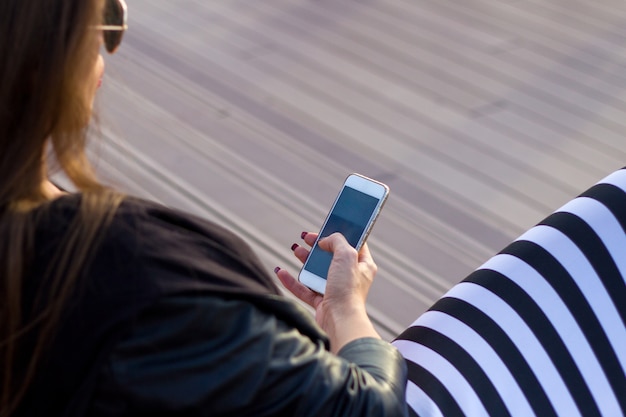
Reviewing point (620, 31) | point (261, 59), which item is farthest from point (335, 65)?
point (620, 31)

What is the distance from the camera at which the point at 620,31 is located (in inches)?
151

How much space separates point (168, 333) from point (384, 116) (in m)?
2.47

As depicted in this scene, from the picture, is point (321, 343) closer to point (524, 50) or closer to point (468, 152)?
point (468, 152)

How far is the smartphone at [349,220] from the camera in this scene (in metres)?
1.42

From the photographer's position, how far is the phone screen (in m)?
1.43

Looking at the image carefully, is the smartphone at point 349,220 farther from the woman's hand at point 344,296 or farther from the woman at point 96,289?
the woman at point 96,289

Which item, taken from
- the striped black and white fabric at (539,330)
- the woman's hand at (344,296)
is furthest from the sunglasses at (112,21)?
the striped black and white fabric at (539,330)

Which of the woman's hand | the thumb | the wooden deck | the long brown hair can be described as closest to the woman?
the long brown hair

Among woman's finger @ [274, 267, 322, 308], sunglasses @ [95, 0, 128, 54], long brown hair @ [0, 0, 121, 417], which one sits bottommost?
woman's finger @ [274, 267, 322, 308]

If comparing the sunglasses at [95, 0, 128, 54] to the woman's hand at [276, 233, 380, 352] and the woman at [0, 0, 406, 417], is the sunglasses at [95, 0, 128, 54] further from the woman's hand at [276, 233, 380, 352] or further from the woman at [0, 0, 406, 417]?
the woman's hand at [276, 233, 380, 352]

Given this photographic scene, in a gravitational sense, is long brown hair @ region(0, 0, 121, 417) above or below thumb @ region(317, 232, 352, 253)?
above

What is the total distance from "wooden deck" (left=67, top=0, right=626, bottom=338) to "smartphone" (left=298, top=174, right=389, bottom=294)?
2.92 feet

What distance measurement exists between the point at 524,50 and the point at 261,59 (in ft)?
3.86

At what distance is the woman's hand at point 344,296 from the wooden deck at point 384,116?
3.20 ft
